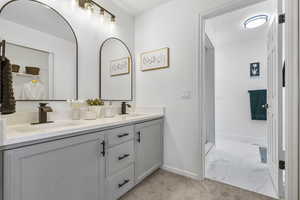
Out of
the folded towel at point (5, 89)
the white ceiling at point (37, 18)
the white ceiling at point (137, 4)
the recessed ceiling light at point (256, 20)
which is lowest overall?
the folded towel at point (5, 89)

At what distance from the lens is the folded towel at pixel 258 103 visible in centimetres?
324

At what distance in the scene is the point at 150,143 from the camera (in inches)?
72.6

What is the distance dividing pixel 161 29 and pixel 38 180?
217 centimetres

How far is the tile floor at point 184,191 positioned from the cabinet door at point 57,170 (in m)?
0.53

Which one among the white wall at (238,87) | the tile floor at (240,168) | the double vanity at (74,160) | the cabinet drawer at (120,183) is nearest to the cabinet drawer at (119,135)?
the double vanity at (74,160)

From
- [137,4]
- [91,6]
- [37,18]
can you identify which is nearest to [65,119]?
[37,18]

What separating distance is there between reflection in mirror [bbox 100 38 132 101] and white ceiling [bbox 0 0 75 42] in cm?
50

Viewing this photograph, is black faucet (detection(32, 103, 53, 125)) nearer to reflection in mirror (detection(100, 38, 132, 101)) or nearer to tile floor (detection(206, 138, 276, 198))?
reflection in mirror (detection(100, 38, 132, 101))

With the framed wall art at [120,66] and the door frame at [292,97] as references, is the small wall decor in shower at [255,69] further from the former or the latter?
Result: the framed wall art at [120,66]

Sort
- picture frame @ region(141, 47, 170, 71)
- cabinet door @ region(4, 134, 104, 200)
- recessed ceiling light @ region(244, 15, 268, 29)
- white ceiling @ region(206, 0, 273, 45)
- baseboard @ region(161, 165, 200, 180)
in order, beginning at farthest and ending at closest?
recessed ceiling light @ region(244, 15, 268, 29)
white ceiling @ region(206, 0, 273, 45)
picture frame @ region(141, 47, 170, 71)
baseboard @ region(161, 165, 200, 180)
cabinet door @ region(4, 134, 104, 200)

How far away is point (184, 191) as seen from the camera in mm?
1567

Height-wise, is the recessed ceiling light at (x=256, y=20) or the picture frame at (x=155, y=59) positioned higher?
the recessed ceiling light at (x=256, y=20)

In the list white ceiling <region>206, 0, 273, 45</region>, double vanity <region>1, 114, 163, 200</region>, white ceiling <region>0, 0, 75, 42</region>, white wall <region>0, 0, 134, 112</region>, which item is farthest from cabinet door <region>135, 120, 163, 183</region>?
white ceiling <region>206, 0, 273, 45</region>

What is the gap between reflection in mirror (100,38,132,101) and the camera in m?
1.93
